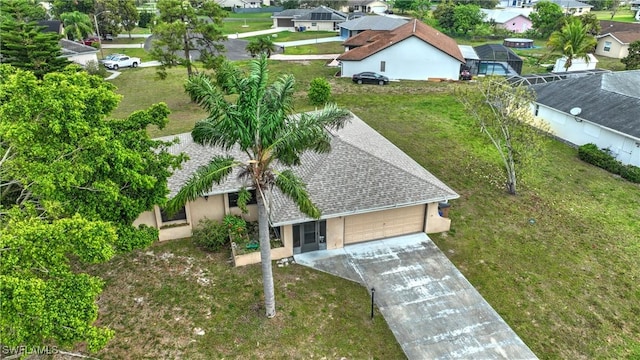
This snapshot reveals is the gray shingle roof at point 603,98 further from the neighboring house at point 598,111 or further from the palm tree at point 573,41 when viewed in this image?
the palm tree at point 573,41

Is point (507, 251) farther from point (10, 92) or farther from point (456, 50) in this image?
point (456, 50)

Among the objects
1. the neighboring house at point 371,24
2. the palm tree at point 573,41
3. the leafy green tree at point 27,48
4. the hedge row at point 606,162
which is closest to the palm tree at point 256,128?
the hedge row at point 606,162

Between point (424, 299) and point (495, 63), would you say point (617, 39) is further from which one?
point (424, 299)

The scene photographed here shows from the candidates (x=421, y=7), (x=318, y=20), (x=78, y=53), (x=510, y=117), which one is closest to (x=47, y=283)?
(x=510, y=117)

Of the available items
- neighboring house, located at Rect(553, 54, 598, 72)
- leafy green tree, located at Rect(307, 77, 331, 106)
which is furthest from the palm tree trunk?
neighboring house, located at Rect(553, 54, 598, 72)

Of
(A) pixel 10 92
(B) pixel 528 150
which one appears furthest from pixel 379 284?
(A) pixel 10 92

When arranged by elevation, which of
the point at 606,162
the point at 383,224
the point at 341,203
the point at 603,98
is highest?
the point at 603,98
